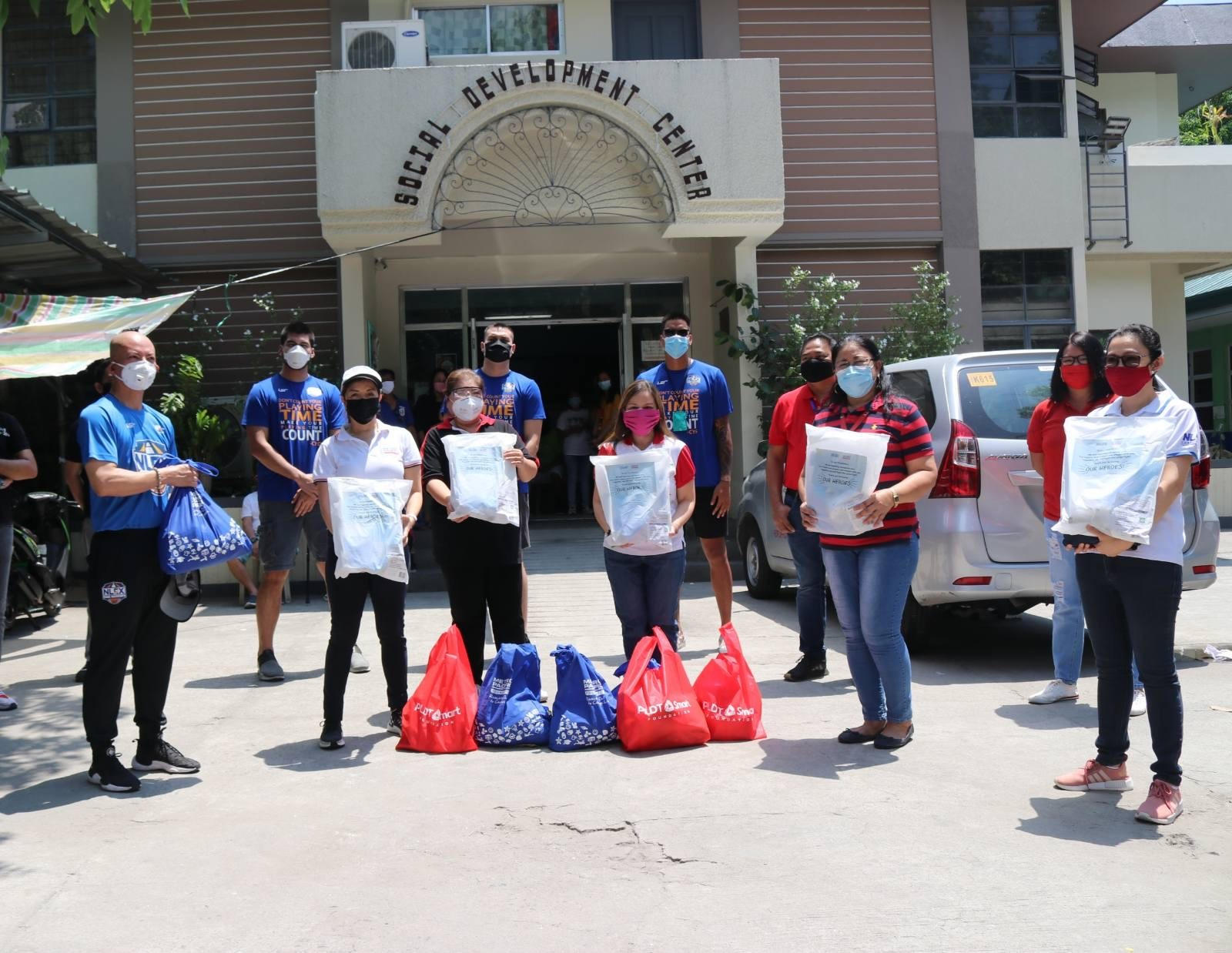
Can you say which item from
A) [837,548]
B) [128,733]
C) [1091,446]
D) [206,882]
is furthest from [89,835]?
[1091,446]

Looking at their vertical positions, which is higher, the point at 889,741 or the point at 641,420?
the point at 641,420

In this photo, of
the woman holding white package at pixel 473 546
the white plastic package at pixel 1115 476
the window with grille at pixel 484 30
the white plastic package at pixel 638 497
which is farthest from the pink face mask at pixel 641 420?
the window with grille at pixel 484 30

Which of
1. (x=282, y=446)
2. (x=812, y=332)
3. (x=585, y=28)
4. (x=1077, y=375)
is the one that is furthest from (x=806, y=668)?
(x=585, y=28)

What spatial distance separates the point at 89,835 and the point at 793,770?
285 centimetres

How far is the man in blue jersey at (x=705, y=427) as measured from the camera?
298 inches

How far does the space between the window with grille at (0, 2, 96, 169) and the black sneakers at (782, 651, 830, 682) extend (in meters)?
11.2

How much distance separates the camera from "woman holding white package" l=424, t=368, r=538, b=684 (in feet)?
20.2

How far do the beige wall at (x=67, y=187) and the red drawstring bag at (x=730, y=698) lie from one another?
11164mm

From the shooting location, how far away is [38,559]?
31.5 ft

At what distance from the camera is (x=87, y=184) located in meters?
14.1

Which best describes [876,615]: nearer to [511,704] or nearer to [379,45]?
[511,704]

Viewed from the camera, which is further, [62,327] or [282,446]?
[62,327]

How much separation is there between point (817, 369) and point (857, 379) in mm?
1025

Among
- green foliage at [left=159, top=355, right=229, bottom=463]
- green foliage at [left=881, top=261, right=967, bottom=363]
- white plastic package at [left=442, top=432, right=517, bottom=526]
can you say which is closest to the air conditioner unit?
green foliage at [left=159, top=355, right=229, bottom=463]
